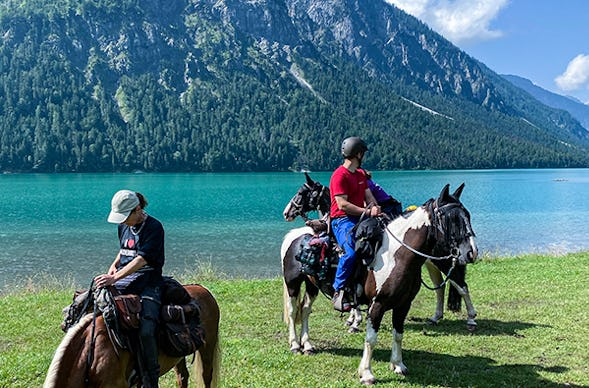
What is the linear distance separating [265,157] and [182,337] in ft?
625

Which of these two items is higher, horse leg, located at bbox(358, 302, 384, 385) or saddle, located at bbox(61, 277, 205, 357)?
saddle, located at bbox(61, 277, 205, 357)

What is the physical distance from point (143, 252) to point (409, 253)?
162 inches

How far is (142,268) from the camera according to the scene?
18.1 feet

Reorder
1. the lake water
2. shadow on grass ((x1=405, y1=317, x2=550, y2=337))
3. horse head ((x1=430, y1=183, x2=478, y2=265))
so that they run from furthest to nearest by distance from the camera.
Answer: the lake water, shadow on grass ((x1=405, y1=317, x2=550, y2=337)), horse head ((x1=430, y1=183, x2=478, y2=265))

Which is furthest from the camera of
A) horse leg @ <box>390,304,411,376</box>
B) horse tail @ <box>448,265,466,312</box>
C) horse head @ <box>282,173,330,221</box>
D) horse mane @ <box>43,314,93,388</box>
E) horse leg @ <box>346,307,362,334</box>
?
horse tail @ <box>448,265,466,312</box>

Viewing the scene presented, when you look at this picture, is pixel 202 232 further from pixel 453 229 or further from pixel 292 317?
pixel 453 229

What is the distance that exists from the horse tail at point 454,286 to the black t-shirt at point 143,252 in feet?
24.4

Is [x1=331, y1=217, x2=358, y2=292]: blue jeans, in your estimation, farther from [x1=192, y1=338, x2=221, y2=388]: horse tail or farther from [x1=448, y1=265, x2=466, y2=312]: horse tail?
[x1=448, y1=265, x2=466, y2=312]: horse tail

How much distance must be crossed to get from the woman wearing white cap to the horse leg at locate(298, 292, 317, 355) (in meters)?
4.16

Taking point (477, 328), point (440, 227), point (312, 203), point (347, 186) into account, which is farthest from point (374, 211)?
point (477, 328)

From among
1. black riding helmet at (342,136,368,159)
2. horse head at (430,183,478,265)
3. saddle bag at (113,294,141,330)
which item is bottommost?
saddle bag at (113,294,141,330)

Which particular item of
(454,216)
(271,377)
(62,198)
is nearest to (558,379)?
(454,216)

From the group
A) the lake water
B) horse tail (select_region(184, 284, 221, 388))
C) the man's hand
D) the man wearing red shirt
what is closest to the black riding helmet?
the man wearing red shirt

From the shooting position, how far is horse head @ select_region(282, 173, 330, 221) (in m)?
10.6
